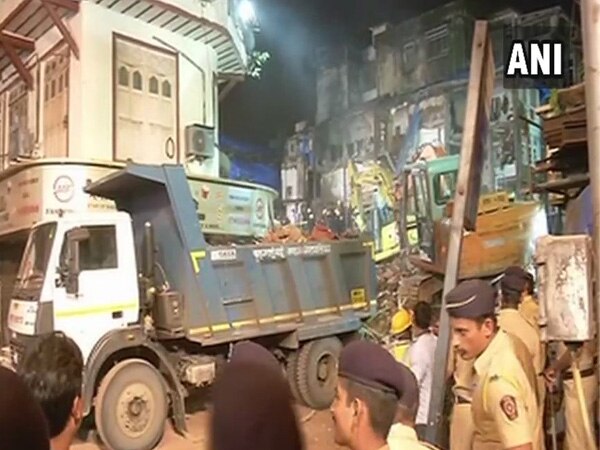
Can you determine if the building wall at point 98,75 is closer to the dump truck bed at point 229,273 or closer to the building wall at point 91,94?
the building wall at point 91,94

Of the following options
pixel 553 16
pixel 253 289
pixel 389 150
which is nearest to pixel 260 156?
pixel 389 150

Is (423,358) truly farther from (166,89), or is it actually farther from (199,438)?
(166,89)

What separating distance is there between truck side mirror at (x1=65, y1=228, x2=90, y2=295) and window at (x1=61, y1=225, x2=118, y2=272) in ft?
0.35

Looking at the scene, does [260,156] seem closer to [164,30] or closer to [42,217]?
[164,30]

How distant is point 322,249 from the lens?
11.3 metres

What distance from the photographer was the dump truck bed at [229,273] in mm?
9148

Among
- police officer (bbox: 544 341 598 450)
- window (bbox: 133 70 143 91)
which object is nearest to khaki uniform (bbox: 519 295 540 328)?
police officer (bbox: 544 341 598 450)

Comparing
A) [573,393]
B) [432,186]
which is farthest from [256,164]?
[573,393]

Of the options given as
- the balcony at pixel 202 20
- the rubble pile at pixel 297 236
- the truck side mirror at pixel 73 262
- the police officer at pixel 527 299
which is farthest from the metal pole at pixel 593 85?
the balcony at pixel 202 20

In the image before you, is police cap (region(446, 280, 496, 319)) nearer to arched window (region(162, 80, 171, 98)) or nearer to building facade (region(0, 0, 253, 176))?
building facade (region(0, 0, 253, 176))

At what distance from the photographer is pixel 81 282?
8258 millimetres

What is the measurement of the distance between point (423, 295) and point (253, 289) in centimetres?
328

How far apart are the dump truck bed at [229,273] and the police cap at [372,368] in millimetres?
6829

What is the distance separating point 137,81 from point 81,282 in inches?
306
